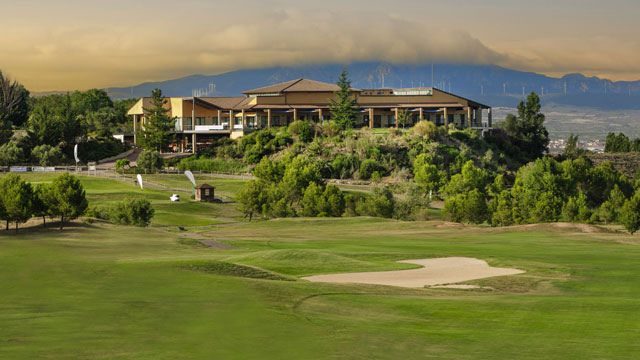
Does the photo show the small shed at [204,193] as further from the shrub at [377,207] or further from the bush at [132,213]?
the bush at [132,213]

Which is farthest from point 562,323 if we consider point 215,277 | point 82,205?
point 82,205

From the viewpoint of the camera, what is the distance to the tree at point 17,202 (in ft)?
181

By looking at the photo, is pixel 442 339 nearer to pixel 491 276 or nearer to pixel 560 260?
pixel 491 276

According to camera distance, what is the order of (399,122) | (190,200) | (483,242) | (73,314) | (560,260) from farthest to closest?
1. (399,122)
2. (190,200)
3. (483,242)
4. (560,260)
5. (73,314)

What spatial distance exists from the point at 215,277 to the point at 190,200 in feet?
198

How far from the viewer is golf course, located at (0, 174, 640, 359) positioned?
59.6ft

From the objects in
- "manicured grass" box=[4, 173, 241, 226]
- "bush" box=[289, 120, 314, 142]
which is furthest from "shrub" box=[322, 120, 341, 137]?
"manicured grass" box=[4, 173, 241, 226]

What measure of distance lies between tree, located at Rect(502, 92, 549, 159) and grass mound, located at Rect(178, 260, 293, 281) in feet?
423

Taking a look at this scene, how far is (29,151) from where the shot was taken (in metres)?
124

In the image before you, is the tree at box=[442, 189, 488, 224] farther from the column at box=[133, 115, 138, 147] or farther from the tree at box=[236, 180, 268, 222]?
the column at box=[133, 115, 138, 147]

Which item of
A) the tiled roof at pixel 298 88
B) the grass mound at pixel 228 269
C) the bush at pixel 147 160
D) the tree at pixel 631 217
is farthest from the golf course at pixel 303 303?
the tiled roof at pixel 298 88

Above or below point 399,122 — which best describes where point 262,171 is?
below

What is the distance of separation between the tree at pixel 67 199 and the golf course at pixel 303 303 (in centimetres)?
955

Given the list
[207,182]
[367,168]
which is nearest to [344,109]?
[367,168]
